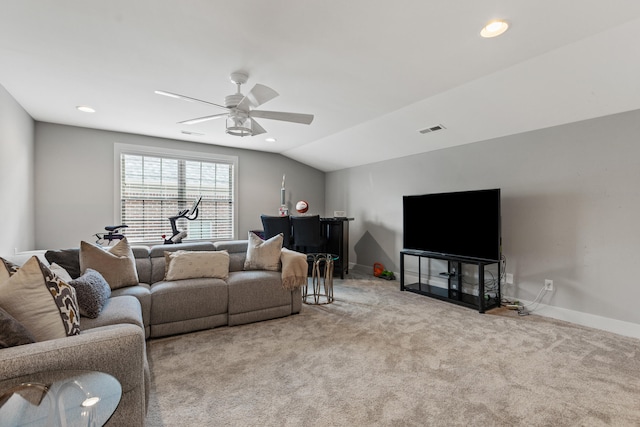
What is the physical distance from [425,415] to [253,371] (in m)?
1.18

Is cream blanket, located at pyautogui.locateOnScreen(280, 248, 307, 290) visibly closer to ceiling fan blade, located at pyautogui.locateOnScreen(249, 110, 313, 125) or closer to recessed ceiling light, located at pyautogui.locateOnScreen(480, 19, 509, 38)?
ceiling fan blade, located at pyautogui.locateOnScreen(249, 110, 313, 125)

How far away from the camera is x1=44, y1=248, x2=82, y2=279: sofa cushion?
2.56 meters

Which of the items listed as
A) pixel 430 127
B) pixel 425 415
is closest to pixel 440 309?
pixel 425 415

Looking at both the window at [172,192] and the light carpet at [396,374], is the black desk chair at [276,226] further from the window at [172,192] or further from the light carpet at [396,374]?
the light carpet at [396,374]

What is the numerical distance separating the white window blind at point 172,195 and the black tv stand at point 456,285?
3471 millimetres

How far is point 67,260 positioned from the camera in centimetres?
260

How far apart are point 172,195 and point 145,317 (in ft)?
10.0

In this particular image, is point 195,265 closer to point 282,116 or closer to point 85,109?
point 282,116

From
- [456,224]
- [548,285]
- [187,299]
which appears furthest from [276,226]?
[548,285]

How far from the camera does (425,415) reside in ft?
5.51

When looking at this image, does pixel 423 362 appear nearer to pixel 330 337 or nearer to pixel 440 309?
pixel 330 337

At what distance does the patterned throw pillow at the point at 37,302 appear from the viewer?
1360 millimetres

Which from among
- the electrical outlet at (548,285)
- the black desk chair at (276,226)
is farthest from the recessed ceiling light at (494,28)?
the black desk chair at (276,226)

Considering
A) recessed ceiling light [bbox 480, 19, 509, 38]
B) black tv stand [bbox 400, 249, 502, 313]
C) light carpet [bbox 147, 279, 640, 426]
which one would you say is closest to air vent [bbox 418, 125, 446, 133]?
black tv stand [bbox 400, 249, 502, 313]
